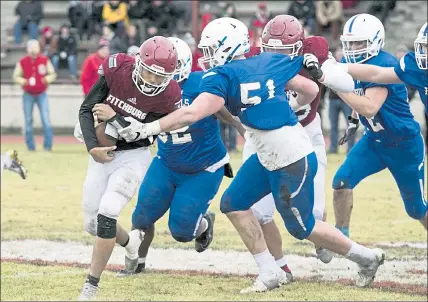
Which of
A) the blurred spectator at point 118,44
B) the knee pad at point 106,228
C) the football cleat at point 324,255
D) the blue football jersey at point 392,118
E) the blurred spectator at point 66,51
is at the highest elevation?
the blue football jersey at point 392,118

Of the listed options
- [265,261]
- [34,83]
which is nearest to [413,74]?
[265,261]

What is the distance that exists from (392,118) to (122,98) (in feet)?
6.66

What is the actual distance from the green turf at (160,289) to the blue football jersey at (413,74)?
51.5 inches

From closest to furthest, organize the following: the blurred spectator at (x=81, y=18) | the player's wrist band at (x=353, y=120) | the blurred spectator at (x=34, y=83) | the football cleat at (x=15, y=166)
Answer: the player's wrist band at (x=353, y=120) < the football cleat at (x=15, y=166) < the blurred spectator at (x=34, y=83) < the blurred spectator at (x=81, y=18)

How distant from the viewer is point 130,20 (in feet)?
66.6

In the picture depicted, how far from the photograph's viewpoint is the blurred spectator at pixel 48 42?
20.6m

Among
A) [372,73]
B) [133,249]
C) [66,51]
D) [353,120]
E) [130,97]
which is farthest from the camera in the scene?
[66,51]

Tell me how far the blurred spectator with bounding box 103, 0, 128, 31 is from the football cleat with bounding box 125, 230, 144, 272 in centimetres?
1369

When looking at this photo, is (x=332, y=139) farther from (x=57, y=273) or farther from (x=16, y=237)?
(x=57, y=273)

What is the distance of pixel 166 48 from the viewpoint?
600 centimetres

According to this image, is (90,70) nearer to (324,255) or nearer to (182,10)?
(182,10)

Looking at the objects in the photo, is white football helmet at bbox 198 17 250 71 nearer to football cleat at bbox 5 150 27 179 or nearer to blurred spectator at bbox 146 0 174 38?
football cleat at bbox 5 150 27 179

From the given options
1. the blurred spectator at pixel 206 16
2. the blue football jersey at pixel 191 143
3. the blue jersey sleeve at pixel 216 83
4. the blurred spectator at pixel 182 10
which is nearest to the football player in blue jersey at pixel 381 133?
the blue football jersey at pixel 191 143

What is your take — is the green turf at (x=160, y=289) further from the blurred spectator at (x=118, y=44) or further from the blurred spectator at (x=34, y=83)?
the blurred spectator at (x=118, y=44)
